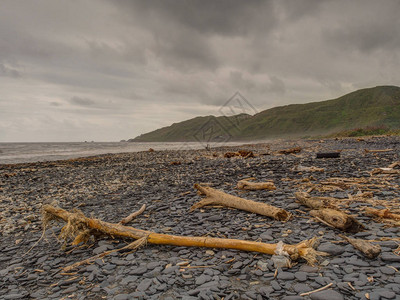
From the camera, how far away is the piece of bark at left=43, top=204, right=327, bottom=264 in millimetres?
4000

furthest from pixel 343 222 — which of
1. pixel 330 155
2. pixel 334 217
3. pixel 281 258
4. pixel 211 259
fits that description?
pixel 330 155

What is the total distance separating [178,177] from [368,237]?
9.67 meters

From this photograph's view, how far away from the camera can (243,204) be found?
6.55 meters

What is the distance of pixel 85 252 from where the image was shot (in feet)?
17.2

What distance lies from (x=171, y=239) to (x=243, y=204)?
91.6 inches

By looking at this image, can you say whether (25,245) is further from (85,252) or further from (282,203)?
(282,203)

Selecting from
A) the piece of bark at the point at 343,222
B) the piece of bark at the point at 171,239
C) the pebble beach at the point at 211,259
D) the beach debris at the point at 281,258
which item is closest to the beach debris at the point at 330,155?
the pebble beach at the point at 211,259

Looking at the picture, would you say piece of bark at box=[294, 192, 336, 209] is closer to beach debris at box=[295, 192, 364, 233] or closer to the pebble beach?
beach debris at box=[295, 192, 364, 233]

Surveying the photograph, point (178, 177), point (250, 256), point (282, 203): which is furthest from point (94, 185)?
point (250, 256)

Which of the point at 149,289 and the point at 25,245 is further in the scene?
the point at 25,245

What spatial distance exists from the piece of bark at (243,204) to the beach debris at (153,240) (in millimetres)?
1392

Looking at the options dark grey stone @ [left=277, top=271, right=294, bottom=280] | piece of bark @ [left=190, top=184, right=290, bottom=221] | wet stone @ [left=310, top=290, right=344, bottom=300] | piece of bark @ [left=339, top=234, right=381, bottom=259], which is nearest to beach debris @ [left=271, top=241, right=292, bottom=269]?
dark grey stone @ [left=277, top=271, right=294, bottom=280]

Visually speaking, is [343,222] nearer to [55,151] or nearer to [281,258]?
[281,258]

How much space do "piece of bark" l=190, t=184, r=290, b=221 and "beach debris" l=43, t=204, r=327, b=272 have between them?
1.39m
